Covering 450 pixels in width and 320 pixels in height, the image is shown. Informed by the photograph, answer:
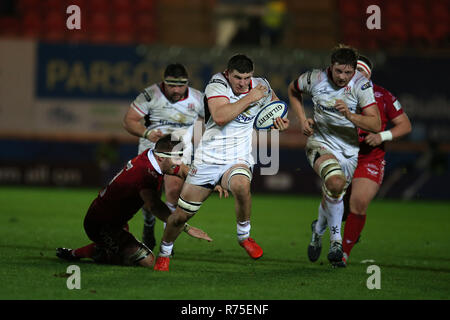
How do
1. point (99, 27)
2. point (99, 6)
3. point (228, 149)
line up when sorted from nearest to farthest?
point (228, 149) → point (99, 27) → point (99, 6)

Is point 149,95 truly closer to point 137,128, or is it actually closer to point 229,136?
point 137,128

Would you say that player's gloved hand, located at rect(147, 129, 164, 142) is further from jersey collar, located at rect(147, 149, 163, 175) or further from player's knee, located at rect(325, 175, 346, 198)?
player's knee, located at rect(325, 175, 346, 198)

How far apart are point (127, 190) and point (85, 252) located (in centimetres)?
92

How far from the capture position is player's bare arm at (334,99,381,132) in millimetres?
7133

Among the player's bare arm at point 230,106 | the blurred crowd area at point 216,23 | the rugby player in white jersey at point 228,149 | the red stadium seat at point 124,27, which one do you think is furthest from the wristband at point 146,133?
the red stadium seat at point 124,27

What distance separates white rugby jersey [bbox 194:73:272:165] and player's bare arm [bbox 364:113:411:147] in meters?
1.20

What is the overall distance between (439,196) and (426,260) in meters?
11.4

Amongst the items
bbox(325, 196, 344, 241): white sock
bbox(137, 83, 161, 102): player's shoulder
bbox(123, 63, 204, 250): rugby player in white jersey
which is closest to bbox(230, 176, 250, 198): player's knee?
bbox(325, 196, 344, 241): white sock

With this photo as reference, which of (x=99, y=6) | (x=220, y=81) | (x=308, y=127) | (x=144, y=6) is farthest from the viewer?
(x=99, y=6)

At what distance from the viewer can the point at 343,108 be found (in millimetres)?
7117

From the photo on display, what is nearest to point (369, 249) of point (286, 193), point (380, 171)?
point (380, 171)

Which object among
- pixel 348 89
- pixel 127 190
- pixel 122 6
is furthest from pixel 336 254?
pixel 122 6

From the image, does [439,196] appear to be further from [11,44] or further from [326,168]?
[326,168]

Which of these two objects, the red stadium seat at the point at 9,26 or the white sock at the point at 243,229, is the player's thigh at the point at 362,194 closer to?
the white sock at the point at 243,229
